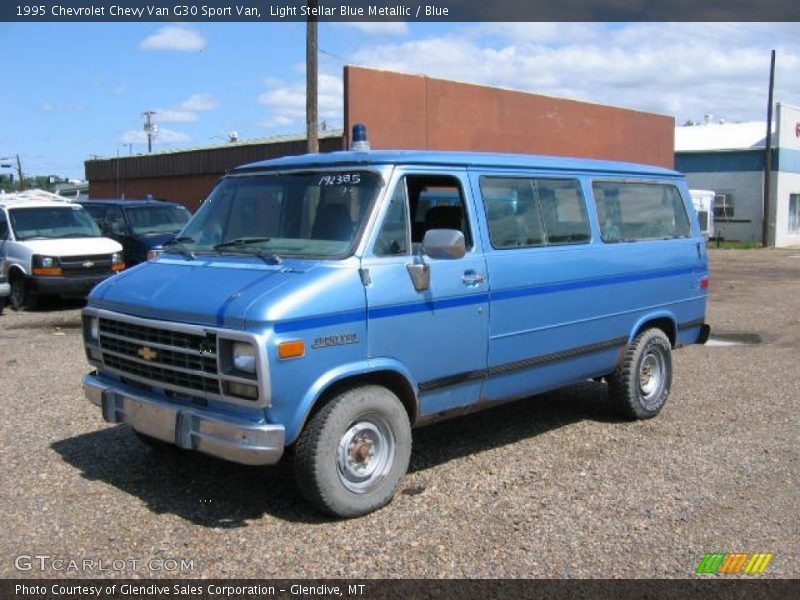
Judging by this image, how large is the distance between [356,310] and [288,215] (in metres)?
0.99

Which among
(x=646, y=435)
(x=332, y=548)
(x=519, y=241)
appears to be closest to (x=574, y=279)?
(x=519, y=241)

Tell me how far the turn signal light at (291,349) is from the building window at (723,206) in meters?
39.0

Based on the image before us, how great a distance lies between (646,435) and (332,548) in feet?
10.9

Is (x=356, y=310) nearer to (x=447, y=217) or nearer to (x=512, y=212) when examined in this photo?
(x=447, y=217)

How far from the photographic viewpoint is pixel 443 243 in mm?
4906

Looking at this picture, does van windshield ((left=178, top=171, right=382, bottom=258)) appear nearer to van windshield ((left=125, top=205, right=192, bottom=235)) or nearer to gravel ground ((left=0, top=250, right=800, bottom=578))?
gravel ground ((left=0, top=250, right=800, bottom=578))

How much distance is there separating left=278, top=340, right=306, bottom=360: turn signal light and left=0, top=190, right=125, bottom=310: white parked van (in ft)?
35.2

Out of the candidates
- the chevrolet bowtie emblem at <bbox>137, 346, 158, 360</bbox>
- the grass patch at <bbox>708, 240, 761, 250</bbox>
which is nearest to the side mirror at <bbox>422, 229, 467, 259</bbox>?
the chevrolet bowtie emblem at <bbox>137, 346, 158, 360</bbox>

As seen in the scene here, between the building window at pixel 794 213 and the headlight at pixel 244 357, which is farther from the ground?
the building window at pixel 794 213

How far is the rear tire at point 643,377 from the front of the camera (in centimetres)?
688

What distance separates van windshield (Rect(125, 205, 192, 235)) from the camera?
16.3 m

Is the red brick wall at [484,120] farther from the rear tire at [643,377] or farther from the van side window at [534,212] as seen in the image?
the van side window at [534,212]

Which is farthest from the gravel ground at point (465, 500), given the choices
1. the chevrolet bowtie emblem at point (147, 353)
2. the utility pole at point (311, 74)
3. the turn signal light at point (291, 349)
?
the utility pole at point (311, 74)

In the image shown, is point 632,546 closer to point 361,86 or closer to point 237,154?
point 361,86
